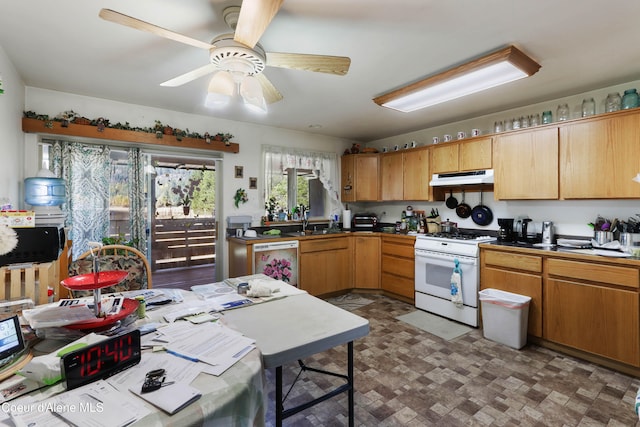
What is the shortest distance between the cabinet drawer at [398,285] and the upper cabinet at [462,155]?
1.52m

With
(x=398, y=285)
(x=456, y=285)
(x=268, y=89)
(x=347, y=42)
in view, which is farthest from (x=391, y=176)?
(x=268, y=89)

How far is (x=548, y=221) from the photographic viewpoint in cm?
316

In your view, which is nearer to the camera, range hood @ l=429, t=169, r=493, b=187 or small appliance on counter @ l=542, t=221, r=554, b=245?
small appliance on counter @ l=542, t=221, r=554, b=245

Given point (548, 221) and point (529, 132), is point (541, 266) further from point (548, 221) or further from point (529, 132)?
Answer: point (529, 132)

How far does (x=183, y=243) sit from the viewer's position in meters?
5.36

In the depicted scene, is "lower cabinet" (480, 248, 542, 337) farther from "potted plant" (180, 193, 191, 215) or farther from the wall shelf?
"potted plant" (180, 193, 191, 215)

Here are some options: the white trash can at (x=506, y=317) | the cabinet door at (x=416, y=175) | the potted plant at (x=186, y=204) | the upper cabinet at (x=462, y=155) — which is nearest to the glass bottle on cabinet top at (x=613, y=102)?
the upper cabinet at (x=462, y=155)

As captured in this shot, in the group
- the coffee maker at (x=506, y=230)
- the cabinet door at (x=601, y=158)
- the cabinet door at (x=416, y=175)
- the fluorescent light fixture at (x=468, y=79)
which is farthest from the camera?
the cabinet door at (x=416, y=175)

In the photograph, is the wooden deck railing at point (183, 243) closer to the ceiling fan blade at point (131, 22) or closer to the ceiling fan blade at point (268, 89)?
the ceiling fan blade at point (268, 89)

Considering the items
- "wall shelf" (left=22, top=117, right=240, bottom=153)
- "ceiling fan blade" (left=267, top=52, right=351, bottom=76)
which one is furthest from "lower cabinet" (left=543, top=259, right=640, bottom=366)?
"wall shelf" (left=22, top=117, right=240, bottom=153)

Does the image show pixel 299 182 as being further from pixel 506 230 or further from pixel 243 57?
pixel 243 57

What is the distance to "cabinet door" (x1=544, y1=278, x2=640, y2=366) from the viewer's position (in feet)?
7.43

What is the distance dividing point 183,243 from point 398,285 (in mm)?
3840

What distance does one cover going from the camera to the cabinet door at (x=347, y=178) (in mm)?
4770
